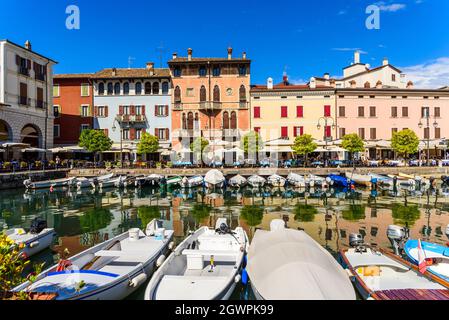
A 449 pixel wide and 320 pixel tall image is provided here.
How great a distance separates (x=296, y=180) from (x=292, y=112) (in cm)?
1504

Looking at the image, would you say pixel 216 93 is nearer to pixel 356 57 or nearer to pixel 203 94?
pixel 203 94

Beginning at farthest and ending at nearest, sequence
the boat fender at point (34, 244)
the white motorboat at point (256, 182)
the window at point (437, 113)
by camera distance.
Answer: the window at point (437, 113)
the white motorboat at point (256, 182)
the boat fender at point (34, 244)

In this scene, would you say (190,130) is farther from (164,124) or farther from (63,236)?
(63,236)

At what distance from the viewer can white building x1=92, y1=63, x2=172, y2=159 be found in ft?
148

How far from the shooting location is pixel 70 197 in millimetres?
27609

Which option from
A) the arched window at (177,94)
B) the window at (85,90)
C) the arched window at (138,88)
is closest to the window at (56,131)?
the window at (85,90)

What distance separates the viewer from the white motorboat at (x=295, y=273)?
486 centimetres

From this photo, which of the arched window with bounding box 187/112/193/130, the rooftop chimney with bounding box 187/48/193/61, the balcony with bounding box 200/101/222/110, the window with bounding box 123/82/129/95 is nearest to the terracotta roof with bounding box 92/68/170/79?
the window with bounding box 123/82/129/95

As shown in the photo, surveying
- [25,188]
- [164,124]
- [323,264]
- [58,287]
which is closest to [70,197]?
[25,188]

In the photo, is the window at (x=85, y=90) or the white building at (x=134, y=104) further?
the window at (x=85, y=90)

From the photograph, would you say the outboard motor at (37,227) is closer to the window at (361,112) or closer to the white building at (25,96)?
the white building at (25,96)

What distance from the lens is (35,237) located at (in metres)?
11.8

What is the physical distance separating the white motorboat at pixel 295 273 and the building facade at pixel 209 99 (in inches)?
1522

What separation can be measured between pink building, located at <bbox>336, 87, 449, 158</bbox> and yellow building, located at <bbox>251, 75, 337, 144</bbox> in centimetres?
170
